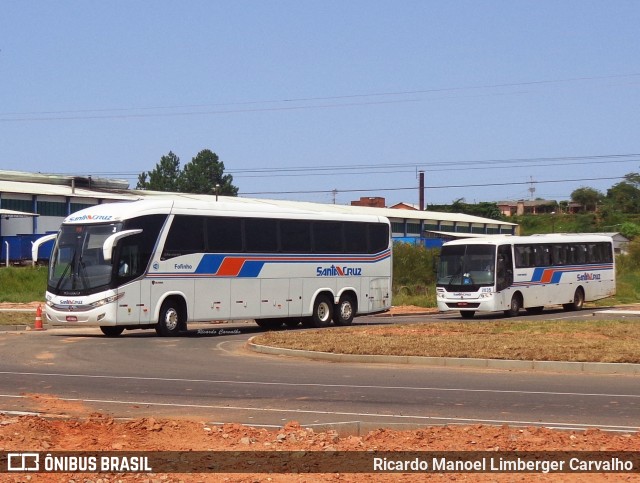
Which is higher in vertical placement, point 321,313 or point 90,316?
point 90,316

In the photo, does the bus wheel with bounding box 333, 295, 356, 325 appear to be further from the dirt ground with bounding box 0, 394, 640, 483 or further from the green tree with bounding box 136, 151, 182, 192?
the green tree with bounding box 136, 151, 182, 192

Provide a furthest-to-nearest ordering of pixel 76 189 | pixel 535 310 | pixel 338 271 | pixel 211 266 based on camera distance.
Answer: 1. pixel 76 189
2. pixel 535 310
3. pixel 338 271
4. pixel 211 266

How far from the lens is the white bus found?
40.3m

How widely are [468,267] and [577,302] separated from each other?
833 centimetres

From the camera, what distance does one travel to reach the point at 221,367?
66.7 feet

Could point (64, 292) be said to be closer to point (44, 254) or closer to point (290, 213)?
point (290, 213)

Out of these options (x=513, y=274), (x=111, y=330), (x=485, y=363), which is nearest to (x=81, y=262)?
(x=111, y=330)

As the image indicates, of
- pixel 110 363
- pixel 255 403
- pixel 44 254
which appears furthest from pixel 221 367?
pixel 44 254

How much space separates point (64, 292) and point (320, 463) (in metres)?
19.9

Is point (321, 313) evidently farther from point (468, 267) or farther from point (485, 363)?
point (485, 363)

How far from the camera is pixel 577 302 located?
46.7 meters

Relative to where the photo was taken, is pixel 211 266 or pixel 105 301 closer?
pixel 105 301

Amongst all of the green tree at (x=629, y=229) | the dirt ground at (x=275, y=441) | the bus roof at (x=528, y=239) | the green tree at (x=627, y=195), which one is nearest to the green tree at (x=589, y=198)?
the green tree at (x=627, y=195)

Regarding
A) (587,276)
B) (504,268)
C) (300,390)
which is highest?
(504,268)
